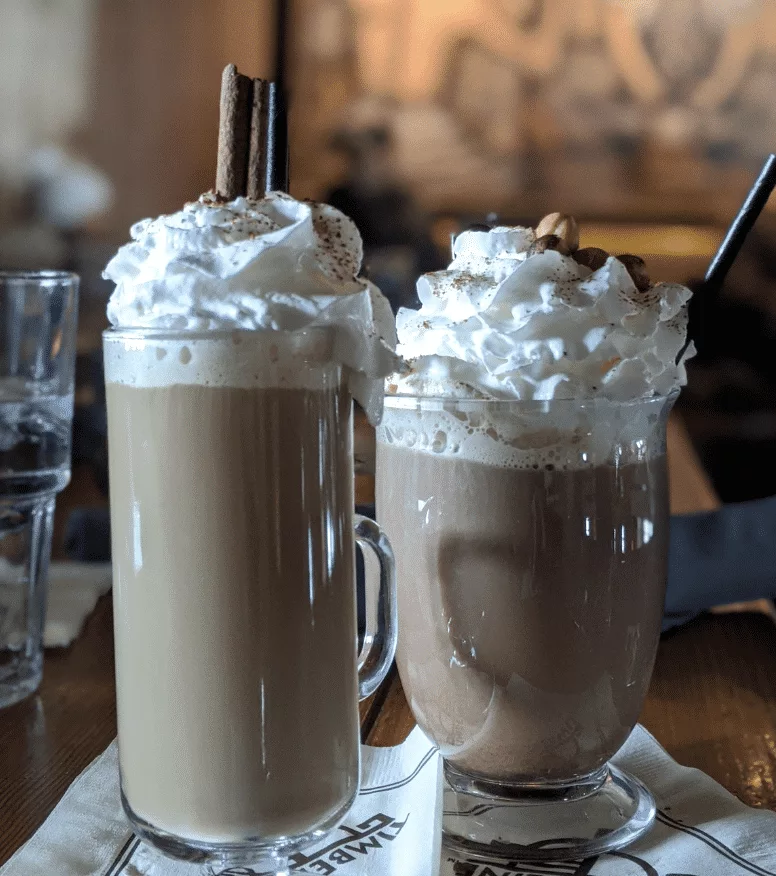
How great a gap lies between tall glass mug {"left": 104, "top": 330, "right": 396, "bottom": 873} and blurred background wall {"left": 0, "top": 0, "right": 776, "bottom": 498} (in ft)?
10.4

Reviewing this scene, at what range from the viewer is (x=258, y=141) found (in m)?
→ 0.67

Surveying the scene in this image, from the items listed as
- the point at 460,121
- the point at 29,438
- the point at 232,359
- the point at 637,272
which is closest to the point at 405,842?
the point at 232,359

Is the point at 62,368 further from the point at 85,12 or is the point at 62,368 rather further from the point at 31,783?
the point at 85,12

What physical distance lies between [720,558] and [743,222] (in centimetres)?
47

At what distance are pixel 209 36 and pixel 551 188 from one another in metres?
1.40

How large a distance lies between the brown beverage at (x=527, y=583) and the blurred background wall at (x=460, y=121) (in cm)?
304

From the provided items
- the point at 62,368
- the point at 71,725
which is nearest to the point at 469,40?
the point at 62,368

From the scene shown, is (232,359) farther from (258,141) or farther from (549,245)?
(549,245)

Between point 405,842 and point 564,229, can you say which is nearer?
point 405,842

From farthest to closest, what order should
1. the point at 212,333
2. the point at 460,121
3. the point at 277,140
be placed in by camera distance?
the point at 460,121 < the point at 277,140 < the point at 212,333

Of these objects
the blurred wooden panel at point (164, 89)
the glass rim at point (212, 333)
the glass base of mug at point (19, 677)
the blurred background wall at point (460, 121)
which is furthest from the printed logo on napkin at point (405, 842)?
the blurred wooden panel at point (164, 89)

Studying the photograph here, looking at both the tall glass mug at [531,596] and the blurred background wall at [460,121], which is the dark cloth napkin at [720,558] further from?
the blurred background wall at [460,121]

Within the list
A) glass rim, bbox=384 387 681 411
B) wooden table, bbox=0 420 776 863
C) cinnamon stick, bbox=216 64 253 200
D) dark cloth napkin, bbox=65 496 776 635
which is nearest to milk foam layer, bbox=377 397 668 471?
glass rim, bbox=384 387 681 411

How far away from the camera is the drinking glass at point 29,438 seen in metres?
1.05
